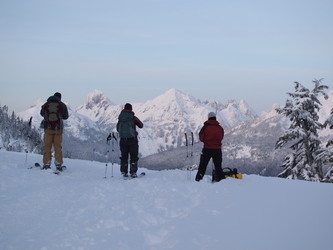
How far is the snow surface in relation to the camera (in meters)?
6.51

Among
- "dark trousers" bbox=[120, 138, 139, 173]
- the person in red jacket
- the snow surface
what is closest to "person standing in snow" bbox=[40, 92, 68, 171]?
the snow surface

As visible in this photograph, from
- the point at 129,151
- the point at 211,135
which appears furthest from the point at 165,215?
the point at 129,151

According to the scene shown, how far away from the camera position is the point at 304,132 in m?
24.7

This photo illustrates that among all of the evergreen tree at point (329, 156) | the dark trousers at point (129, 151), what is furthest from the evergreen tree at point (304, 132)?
the dark trousers at point (129, 151)

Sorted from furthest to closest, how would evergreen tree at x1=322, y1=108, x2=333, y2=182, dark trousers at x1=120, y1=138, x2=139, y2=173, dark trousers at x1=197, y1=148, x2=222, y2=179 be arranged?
evergreen tree at x1=322, y1=108, x2=333, y2=182 < dark trousers at x1=120, y1=138, x2=139, y2=173 < dark trousers at x1=197, y1=148, x2=222, y2=179

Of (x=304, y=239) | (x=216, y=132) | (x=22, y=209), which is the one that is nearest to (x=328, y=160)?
(x=216, y=132)

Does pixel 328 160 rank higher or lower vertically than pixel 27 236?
higher

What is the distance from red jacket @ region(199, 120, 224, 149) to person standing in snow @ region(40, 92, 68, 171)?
19.0ft

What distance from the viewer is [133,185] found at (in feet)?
36.0

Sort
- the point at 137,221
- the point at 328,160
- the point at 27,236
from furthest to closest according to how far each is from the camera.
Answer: the point at 328,160, the point at 137,221, the point at 27,236

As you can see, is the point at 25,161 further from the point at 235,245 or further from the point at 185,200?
the point at 235,245

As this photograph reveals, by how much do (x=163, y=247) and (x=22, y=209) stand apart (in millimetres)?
4031

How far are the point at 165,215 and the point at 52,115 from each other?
735cm

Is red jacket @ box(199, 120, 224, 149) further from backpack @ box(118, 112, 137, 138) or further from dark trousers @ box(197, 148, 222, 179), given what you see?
backpack @ box(118, 112, 137, 138)
